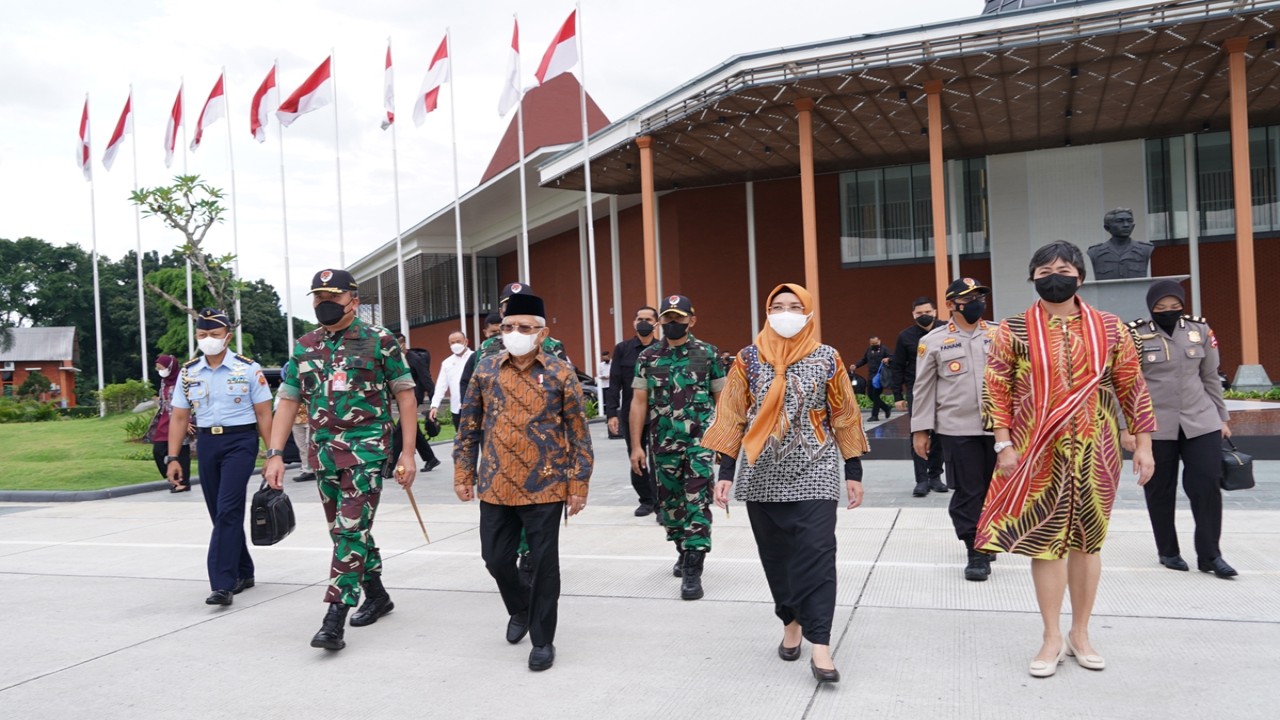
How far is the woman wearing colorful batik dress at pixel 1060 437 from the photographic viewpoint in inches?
150

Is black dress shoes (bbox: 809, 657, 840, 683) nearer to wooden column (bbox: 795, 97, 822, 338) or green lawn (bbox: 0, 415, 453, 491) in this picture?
green lawn (bbox: 0, 415, 453, 491)

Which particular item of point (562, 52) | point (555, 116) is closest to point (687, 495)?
point (562, 52)

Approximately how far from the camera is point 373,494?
490cm

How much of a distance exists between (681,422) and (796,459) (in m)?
1.94

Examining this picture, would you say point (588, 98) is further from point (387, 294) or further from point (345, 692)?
point (345, 692)

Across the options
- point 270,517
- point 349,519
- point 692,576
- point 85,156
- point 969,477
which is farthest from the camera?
point 85,156

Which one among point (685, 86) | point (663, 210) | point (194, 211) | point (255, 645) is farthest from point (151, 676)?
point (663, 210)

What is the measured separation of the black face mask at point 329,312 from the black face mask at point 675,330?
209 centimetres

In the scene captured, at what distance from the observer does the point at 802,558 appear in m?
3.90

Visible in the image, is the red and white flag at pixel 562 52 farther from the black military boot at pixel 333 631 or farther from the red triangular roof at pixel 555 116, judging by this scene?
the black military boot at pixel 333 631

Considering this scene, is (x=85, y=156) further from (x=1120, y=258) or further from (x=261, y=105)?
(x=1120, y=258)

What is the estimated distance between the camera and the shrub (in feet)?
98.5

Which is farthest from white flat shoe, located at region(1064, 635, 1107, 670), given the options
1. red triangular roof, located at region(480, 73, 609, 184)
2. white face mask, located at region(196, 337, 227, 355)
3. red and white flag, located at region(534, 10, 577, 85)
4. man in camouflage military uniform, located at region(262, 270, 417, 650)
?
red triangular roof, located at region(480, 73, 609, 184)

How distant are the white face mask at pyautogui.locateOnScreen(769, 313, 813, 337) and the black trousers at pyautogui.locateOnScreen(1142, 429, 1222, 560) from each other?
266cm
